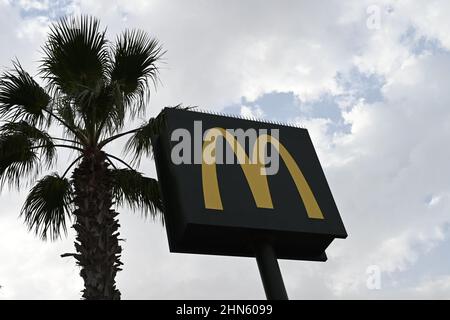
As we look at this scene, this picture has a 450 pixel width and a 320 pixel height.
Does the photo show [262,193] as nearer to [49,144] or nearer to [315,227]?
[315,227]

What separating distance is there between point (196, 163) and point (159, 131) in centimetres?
101

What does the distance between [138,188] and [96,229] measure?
198cm

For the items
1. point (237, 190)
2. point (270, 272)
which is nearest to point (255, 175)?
point (237, 190)

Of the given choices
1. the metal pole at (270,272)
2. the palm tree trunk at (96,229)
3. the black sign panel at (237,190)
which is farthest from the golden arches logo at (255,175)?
the palm tree trunk at (96,229)

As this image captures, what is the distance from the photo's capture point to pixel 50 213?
10242 millimetres

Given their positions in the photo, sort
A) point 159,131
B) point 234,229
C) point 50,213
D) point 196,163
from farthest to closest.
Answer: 1. point 50,213
2. point 159,131
3. point 196,163
4. point 234,229

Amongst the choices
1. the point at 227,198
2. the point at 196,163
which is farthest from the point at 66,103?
the point at 227,198

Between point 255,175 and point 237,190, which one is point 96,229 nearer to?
point 237,190

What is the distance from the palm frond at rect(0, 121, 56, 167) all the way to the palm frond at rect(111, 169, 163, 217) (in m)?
→ 1.09

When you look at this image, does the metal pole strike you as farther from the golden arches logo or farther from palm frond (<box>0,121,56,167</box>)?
palm frond (<box>0,121,56,167</box>)

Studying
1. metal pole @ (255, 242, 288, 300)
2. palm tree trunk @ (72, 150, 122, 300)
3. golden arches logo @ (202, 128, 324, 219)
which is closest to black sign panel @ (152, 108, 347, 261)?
golden arches logo @ (202, 128, 324, 219)

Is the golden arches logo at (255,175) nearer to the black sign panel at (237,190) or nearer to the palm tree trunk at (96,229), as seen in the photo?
the black sign panel at (237,190)

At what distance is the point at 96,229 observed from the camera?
8.26m

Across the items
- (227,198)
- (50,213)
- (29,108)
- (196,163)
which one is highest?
(29,108)
